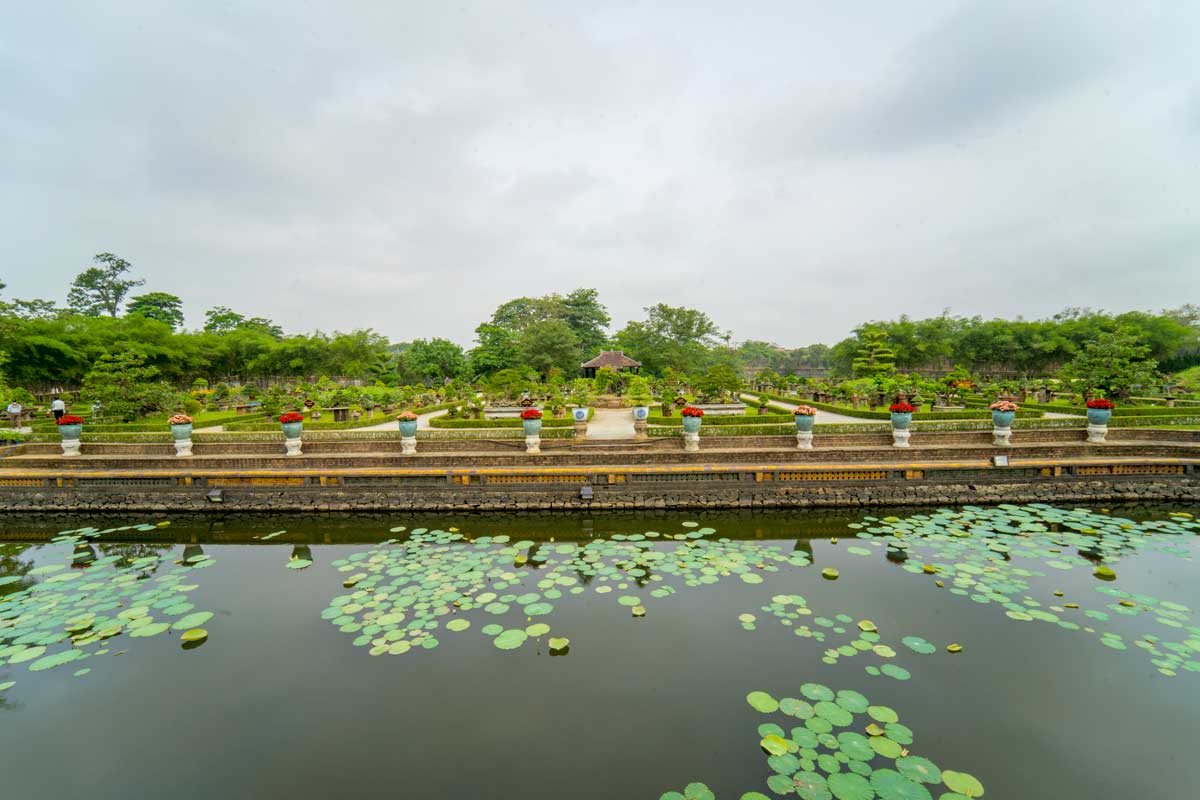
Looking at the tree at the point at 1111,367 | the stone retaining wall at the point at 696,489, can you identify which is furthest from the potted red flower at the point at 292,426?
the tree at the point at 1111,367

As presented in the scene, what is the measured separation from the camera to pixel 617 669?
529cm

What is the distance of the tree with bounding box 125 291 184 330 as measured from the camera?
1966 inches

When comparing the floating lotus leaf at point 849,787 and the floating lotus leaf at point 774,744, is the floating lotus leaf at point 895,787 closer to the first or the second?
the floating lotus leaf at point 849,787

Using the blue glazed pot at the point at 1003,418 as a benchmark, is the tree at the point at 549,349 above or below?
above

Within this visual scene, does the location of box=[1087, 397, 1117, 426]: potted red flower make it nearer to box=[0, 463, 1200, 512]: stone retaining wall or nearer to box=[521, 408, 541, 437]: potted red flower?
box=[0, 463, 1200, 512]: stone retaining wall

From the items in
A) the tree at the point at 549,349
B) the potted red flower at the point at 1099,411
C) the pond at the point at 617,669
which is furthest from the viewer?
the tree at the point at 549,349

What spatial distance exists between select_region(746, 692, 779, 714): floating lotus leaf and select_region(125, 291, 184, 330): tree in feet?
206

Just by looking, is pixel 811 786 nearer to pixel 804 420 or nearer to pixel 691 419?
pixel 691 419

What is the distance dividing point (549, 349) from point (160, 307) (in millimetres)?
44435

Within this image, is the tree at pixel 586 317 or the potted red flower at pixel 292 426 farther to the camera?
the tree at pixel 586 317

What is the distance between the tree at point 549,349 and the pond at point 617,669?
29860 mm

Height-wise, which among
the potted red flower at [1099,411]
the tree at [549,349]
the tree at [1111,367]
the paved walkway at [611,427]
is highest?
the tree at [549,349]

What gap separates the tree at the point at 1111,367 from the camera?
17.2 m

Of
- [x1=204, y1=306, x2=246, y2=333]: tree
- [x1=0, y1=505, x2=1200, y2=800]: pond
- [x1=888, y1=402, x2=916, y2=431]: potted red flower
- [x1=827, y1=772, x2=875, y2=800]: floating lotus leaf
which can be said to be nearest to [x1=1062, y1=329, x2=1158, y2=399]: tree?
[x1=888, y1=402, x2=916, y2=431]: potted red flower
